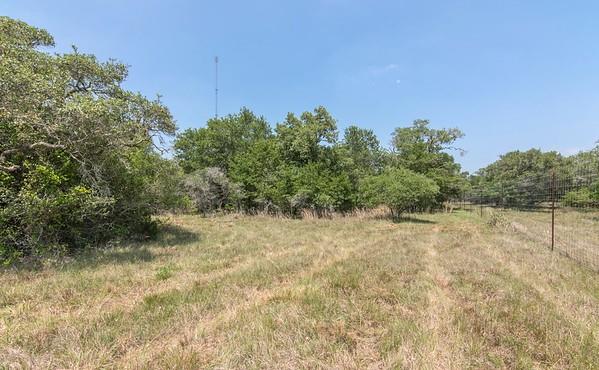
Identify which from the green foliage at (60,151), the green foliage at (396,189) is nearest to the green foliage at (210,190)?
the green foliage at (396,189)

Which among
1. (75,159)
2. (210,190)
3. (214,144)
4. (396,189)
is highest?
(214,144)

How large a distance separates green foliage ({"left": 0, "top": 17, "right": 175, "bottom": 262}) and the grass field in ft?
4.44

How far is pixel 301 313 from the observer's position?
13.8 feet

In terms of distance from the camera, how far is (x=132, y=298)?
4977 mm

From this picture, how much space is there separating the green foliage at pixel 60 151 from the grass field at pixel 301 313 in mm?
1353

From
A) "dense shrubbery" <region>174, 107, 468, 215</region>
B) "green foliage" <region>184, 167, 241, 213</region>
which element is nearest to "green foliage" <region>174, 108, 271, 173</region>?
"dense shrubbery" <region>174, 107, 468, 215</region>

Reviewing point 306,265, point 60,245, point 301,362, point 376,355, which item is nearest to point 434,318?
point 376,355

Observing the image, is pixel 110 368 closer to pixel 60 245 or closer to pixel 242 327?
pixel 242 327

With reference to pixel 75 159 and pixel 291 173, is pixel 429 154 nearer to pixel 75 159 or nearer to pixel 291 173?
pixel 291 173

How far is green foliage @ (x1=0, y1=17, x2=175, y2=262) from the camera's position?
6.88 meters

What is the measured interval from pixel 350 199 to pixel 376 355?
19322mm

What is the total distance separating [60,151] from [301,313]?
803cm

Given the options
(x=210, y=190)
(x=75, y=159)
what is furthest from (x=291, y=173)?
(x=75, y=159)

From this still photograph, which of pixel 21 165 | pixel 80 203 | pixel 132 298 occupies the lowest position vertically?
pixel 132 298
